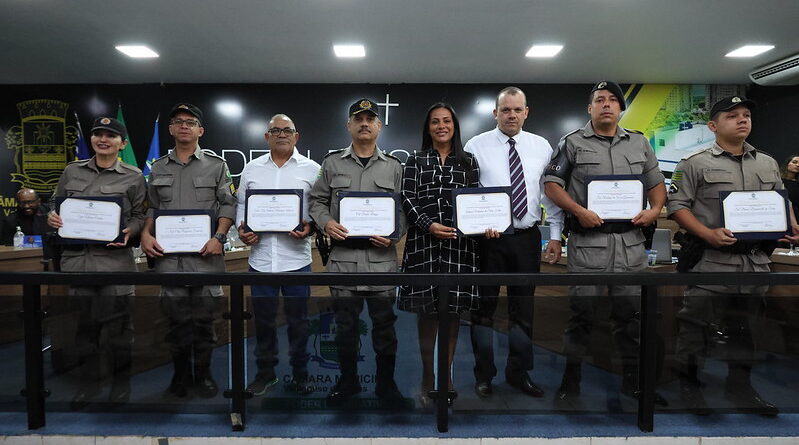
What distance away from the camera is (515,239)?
2.12m

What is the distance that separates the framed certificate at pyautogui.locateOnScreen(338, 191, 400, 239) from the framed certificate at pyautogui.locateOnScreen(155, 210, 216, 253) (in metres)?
0.72

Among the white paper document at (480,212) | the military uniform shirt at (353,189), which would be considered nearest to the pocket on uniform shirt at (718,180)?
the white paper document at (480,212)

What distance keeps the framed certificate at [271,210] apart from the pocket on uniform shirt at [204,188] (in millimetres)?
316

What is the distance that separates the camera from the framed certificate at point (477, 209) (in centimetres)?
196

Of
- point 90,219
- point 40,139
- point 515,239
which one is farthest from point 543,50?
point 40,139

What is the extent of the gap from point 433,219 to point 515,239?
0.42 meters

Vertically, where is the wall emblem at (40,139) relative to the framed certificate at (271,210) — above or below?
above

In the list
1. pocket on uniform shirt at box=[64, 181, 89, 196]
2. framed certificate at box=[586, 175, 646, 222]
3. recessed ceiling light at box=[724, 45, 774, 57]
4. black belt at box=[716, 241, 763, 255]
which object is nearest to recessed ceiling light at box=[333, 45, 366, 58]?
pocket on uniform shirt at box=[64, 181, 89, 196]

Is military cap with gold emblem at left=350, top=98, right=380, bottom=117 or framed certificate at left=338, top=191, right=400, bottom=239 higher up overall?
military cap with gold emblem at left=350, top=98, right=380, bottom=117

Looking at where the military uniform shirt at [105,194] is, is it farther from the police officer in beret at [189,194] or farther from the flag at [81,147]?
the flag at [81,147]

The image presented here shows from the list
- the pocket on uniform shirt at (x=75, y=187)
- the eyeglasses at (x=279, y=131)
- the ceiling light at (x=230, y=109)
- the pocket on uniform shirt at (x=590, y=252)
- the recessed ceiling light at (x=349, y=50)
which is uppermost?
the recessed ceiling light at (x=349, y=50)

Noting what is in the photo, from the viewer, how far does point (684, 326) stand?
179 centimetres

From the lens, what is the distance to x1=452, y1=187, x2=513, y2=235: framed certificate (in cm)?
196

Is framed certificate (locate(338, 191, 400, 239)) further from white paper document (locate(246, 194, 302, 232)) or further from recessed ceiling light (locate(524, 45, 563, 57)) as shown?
recessed ceiling light (locate(524, 45, 563, 57))
